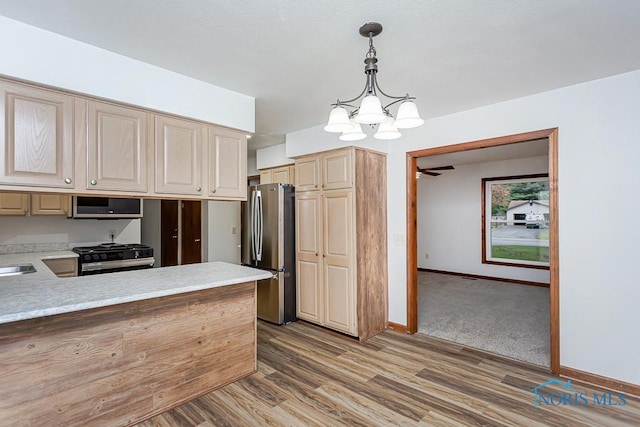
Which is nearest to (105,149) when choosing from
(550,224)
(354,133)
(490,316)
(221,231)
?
(354,133)

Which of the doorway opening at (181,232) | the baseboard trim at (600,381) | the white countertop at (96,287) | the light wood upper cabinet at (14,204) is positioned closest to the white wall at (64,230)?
the light wood upper cabinet at (14,204)

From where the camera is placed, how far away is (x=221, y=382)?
253cm

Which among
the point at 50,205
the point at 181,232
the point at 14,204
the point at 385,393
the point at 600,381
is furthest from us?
the point at 181,232

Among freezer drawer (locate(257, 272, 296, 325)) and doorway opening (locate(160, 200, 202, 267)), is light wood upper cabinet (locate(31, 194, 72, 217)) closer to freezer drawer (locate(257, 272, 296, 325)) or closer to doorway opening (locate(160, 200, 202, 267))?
doorway opening (locate(160, 200, 202, 267))

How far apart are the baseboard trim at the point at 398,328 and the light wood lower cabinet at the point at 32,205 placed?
389 centimetres

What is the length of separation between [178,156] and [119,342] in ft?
4.53

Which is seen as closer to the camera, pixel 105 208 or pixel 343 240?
pixel 343 240

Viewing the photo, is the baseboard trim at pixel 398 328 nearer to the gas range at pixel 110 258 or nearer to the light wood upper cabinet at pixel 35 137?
the gas range at pixel 110 258

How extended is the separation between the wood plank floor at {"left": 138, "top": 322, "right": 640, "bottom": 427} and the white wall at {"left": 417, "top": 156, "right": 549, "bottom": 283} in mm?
4004

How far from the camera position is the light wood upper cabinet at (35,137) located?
1.83 metres

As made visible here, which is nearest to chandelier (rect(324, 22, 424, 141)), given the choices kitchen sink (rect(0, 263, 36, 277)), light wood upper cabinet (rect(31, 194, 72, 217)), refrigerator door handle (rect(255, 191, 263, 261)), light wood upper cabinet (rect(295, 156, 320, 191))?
light wood upper cabinet (rect(295, 156, 320, 191))

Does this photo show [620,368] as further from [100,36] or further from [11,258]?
[11,258]

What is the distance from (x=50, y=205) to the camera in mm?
3727

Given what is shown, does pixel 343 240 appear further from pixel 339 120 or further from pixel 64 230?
pixel 64 230
